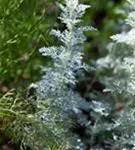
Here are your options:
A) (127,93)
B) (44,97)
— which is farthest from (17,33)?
(127,93)

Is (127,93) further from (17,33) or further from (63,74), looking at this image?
(17,33)

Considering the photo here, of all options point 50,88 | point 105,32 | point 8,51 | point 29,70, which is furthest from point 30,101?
point 105,32

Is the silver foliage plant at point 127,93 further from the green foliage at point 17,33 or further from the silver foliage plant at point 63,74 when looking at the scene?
the green foliage at point 17,33

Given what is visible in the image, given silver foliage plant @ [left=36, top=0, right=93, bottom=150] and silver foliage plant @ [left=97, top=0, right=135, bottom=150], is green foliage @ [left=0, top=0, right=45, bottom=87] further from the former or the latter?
silver foliage plant @ [left=97, top=0, right=135, bottom=150]

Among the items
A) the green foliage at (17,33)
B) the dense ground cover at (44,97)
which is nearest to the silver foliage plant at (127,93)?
the dense ground cover at (44,97)

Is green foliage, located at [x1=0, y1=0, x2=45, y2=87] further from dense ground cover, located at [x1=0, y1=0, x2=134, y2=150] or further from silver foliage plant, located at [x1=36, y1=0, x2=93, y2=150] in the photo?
silver foliage plant, located at [x1=36, y1=0, x2=93, y2=150]

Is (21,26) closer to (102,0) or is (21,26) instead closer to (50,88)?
(50,88)

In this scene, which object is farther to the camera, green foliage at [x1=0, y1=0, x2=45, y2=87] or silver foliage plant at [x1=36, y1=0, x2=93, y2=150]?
green foliage at [x1=0, y1=0, x2=45, y2=87]

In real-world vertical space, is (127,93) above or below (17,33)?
below

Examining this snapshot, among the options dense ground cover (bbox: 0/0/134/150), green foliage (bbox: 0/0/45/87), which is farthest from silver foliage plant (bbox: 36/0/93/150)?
green foliage (bbox: 0/0/45/87)
